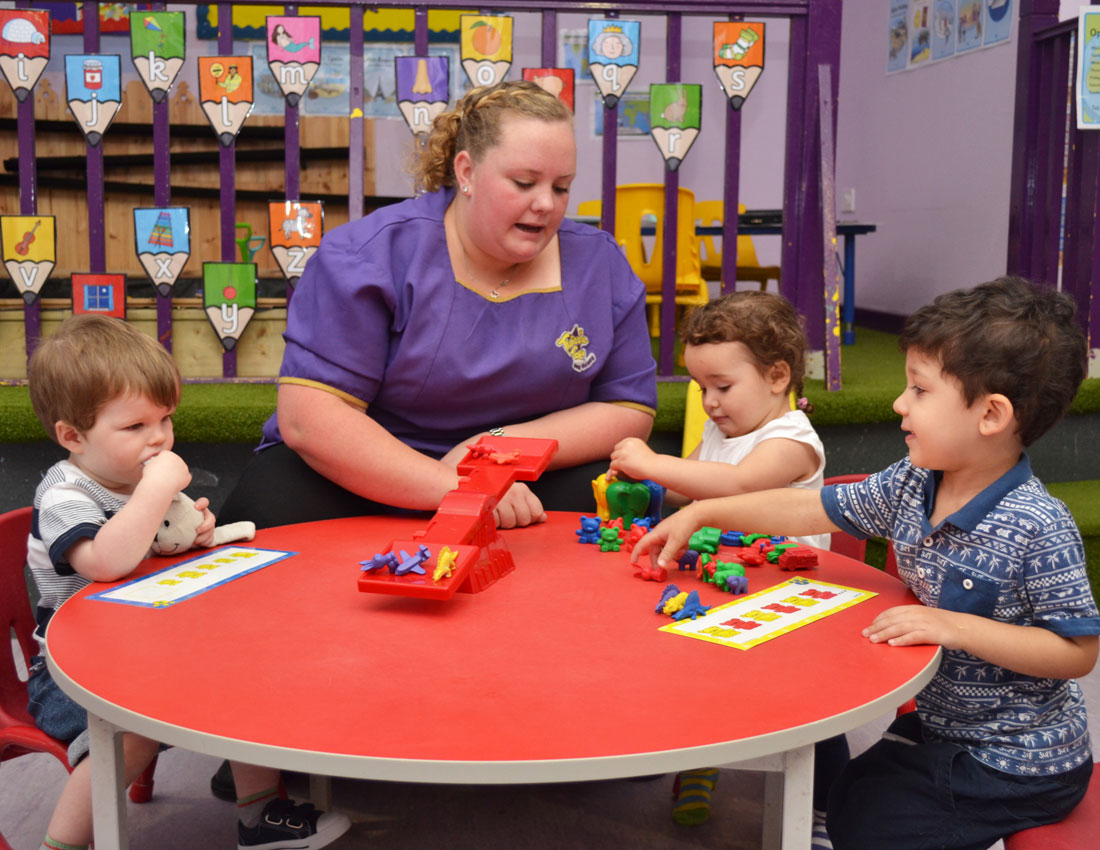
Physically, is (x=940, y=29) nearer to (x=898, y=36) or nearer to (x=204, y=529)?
(x=898, y=36)

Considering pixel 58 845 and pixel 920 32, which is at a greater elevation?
pixel 920 32

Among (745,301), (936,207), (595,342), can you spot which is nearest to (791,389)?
(745,301)

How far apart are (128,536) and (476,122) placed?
0.94 metres

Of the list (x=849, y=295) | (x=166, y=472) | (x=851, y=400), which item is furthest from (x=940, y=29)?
(x=166, y=472)

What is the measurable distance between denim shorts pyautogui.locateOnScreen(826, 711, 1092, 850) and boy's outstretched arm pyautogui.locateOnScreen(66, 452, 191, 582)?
941 mm

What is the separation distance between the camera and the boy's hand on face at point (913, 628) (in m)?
1.15

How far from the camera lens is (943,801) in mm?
1257

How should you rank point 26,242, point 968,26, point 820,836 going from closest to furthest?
point 820,836 → point 26,242 → point 968,26

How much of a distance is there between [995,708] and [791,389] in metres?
0.83

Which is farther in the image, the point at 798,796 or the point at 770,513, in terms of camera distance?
the point at 770,513

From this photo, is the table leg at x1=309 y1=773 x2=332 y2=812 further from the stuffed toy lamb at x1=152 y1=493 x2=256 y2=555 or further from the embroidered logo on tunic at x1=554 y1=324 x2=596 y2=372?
the embroidered logo on tunic at x1=554 y1=324 x2=596 y2=372

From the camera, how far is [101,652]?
3.65ft

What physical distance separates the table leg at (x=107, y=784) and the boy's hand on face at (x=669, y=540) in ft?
2.15

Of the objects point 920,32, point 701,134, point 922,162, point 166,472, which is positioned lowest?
point 166,472
